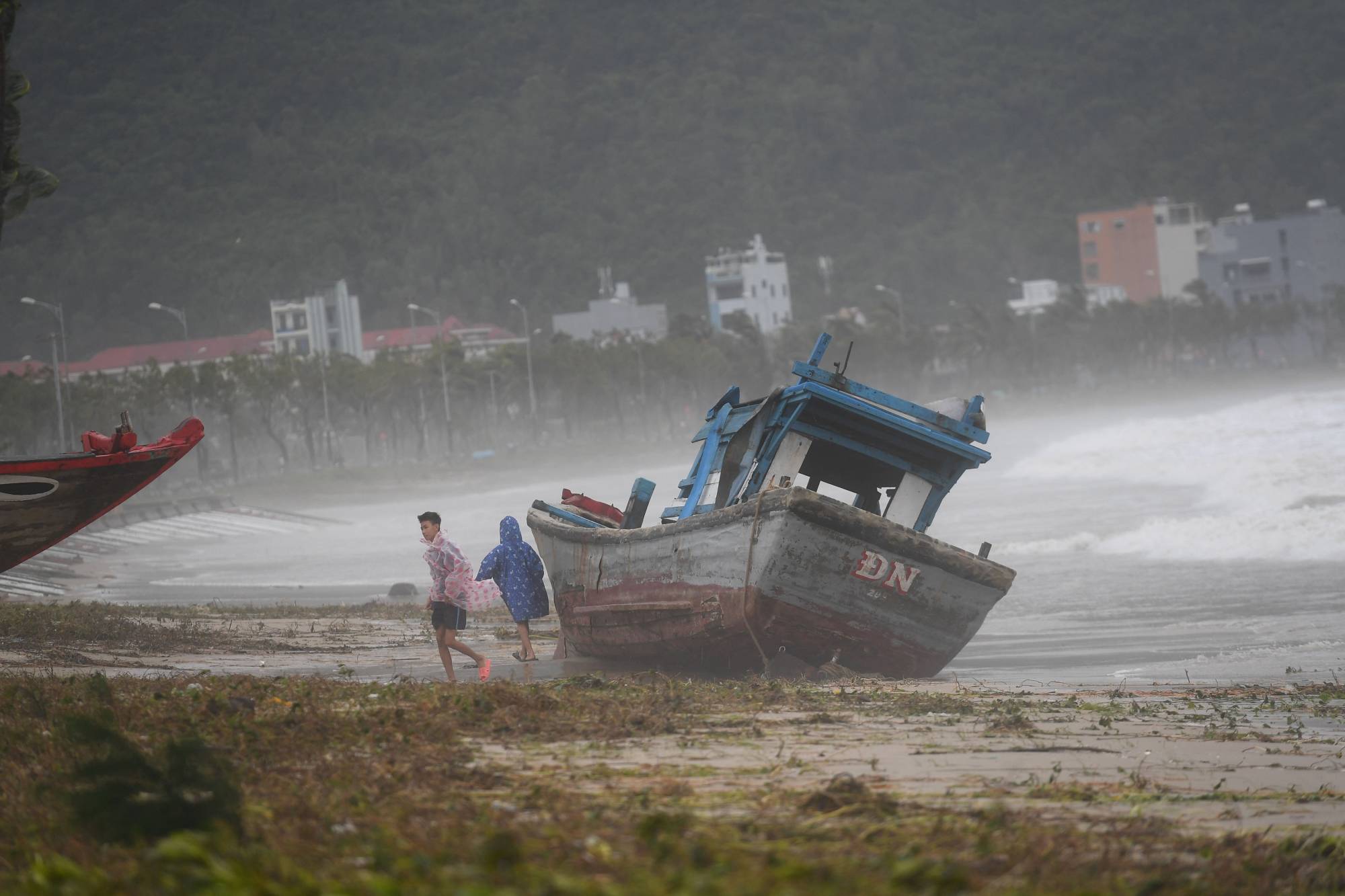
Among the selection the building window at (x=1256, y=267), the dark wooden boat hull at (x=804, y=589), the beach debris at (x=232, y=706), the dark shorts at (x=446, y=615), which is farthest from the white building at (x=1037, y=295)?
the beach debris at (x=232, y=706)

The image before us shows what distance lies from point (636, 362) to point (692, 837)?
93.5m

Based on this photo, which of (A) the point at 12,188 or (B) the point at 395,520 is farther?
(B) the point at 395,520

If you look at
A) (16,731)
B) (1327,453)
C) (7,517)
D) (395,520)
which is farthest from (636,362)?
(16,731)

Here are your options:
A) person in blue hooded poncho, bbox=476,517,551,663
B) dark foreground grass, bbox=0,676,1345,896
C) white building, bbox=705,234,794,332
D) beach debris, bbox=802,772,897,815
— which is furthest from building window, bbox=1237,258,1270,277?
beach debris, bbox=802,772,897,815

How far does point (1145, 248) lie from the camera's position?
15438 centimetres

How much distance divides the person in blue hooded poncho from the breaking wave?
12498mm

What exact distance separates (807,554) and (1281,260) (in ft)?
485

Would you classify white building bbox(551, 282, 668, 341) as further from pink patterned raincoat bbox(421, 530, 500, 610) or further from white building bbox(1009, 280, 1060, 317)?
pink patterned raincoat bbox(421, 530, 500, 610)

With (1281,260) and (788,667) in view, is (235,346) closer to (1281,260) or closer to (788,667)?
(1281,260)

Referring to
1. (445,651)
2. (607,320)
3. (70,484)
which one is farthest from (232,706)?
(607,320)

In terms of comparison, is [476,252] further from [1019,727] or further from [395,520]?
[1019,727]

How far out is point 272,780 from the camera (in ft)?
20.0

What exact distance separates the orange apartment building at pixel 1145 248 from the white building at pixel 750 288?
1304 inches

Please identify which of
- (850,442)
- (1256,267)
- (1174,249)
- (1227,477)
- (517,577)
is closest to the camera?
(850,442)
